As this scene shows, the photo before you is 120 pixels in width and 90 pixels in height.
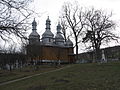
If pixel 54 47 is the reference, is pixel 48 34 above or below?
above

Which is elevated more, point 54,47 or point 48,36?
point 48,36

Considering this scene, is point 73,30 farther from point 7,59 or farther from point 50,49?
point 7,59

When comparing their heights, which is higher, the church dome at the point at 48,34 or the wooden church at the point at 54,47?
the church dome at the point at 48,34

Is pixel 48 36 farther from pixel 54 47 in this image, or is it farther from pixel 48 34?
pixel 54 47

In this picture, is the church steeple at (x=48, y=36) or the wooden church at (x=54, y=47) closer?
the wooden church at (x=54, y=47)

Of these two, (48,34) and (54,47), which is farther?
(48,34)

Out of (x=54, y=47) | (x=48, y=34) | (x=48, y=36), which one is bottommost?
(x=54, y=47)

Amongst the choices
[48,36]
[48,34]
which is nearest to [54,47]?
[48,36]

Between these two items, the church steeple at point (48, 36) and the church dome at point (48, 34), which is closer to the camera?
the church steeple at point (48, 36)

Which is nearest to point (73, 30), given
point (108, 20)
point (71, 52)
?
point (108, 20)

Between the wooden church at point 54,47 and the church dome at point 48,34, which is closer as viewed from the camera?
the wooden church at point 54,47

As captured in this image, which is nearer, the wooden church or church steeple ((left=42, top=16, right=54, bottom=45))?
the wooden church

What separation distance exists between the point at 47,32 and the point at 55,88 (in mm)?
46949

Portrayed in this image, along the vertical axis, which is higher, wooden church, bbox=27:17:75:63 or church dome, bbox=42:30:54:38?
church dome, bbox=42:30:54:38
